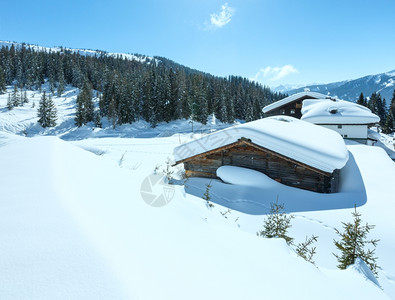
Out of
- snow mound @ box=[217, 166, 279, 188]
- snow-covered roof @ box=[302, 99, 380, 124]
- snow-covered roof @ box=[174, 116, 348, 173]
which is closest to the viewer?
snow-covered roof @ box=[174, 116, 348, 173]

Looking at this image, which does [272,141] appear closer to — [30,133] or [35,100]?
[30,133]

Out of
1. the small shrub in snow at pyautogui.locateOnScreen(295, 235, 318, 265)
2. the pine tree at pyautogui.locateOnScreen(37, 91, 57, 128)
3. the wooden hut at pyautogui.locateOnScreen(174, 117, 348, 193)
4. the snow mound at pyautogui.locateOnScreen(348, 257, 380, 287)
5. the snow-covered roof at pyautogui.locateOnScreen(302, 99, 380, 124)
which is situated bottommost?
the small shrub in snow at pyautogui.locateOnScreen(295, 235, 318, 265)

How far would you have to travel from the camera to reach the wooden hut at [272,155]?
7.79 m

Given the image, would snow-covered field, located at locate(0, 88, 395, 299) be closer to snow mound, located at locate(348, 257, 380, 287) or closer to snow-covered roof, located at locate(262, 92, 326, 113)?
snow mound, located at locate(348, 257, 380, 287)

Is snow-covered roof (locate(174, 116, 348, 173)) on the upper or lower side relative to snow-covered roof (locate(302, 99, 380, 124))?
lower

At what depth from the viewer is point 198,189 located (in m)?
8.59

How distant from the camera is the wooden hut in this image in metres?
7.79

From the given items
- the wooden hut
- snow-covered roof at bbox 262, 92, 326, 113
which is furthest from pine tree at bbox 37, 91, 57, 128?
the wooden hut

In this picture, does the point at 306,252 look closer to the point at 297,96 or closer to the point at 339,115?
the point at 339,115

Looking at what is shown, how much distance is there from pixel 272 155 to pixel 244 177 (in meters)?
1.65

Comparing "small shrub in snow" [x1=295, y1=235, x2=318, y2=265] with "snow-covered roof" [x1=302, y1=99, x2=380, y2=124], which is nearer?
"small shrub in snow" [x1=295, y1=235, x2=318, y2=265]

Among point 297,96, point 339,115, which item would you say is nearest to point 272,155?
point 339,115

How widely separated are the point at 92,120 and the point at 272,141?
56405 mm

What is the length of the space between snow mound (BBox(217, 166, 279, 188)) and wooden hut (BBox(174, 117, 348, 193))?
48 cm
